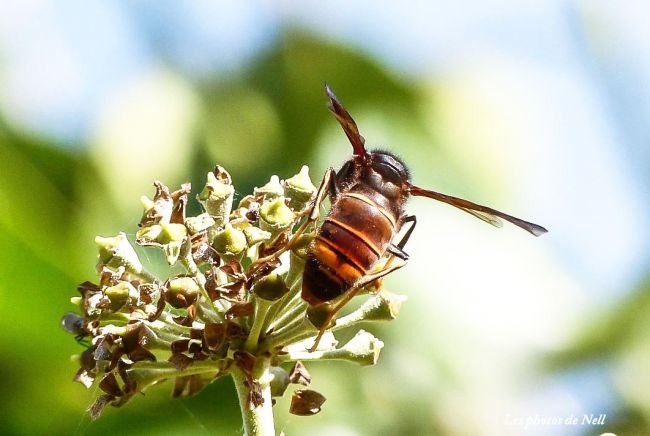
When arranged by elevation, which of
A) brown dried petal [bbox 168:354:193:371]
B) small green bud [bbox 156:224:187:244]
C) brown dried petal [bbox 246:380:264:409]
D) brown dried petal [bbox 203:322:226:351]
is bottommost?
brown dried petal [bbox 246:380:264:409]

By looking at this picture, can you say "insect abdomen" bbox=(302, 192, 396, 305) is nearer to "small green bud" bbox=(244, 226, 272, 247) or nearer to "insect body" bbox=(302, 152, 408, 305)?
"insect body" bbox=(302, 152, 408, 305)

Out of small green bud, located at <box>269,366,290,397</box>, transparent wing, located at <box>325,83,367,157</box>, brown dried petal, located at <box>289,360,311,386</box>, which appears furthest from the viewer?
transparent wing, located at <box>325,83,367,157</box>

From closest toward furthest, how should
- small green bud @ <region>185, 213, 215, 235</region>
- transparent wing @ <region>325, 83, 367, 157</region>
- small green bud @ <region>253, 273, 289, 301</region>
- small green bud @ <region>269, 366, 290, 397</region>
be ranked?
small green bud @ <region>253, 273, 289, 301</region> < small green bud @ <region>185, 213, 215, 235</region> < small green bud @ <region>269, 366, 290, 397</region> < transparent wing @ <region>325, 83, 367, 157</region>

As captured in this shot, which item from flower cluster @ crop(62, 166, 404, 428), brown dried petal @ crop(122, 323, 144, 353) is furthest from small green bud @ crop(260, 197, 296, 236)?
brown dried petal @ crop(122, 323, 144, 353)

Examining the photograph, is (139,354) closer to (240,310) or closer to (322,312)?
(240,310)

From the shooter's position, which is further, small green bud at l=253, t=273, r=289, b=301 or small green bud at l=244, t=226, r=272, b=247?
small green bud at l=244, t=226, r=272, b=247

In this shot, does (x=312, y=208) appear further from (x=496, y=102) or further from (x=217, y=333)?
(x=496, y=102)

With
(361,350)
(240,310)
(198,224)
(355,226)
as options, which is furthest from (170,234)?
(361,350)
